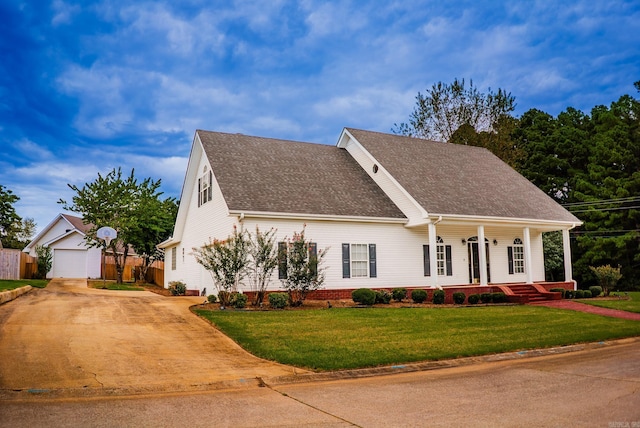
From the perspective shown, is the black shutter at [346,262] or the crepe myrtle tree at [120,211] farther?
the crepe myrtle tree at [120,211]

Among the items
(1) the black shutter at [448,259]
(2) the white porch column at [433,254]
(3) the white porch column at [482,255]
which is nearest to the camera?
(2) the white porch column at [433,254]

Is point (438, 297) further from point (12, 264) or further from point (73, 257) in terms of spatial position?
point (73, 257)

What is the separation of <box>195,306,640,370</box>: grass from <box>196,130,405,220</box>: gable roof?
5391 mm

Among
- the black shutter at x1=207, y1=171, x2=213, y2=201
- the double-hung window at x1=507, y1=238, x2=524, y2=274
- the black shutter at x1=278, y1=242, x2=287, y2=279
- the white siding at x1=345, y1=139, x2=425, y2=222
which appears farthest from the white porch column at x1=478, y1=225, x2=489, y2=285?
the black shutter at x1=207, y1=171, x2=213, y2=201

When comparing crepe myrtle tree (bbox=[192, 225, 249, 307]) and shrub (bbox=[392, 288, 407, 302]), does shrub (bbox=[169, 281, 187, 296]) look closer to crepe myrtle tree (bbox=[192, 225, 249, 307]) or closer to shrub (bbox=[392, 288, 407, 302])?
crepe myrtle tree (bbox=[192, 225, 249, 307])

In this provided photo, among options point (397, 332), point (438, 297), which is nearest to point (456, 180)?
point (438, 297)

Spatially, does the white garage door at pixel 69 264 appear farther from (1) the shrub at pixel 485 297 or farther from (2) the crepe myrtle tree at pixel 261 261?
(1) the shrub at pixel 485 297

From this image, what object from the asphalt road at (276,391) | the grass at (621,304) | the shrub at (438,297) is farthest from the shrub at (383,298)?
the grass at (621,304)

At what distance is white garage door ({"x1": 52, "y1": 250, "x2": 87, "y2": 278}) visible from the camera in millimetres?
37375

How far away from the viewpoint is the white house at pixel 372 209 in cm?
2028

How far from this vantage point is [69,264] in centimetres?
3778

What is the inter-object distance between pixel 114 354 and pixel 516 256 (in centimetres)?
2062

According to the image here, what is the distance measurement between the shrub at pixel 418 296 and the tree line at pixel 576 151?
52.4ft

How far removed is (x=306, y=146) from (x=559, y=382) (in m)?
19.2
